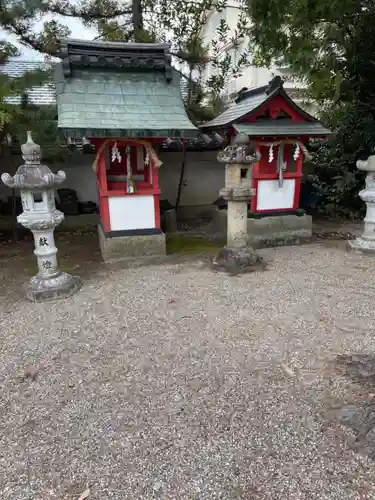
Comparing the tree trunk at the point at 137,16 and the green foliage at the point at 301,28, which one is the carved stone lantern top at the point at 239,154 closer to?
the green foliage at the point at 301,28

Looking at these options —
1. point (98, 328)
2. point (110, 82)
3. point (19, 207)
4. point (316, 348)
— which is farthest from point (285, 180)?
point (19, 207)

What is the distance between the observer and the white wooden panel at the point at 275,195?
781 cm

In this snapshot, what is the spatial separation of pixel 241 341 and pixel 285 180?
473cm

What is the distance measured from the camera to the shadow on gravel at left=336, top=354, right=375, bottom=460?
273 cm

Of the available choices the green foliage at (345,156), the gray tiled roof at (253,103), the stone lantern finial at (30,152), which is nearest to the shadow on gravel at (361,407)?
the stone lantern finial at (30,152)

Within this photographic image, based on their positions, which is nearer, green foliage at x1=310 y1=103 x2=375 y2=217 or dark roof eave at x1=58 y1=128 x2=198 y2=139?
dark roof eave at x1=58 y1=128 x2=198 y2=139

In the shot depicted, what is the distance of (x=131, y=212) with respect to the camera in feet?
22.9

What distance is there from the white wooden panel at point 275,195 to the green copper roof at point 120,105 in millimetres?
2232

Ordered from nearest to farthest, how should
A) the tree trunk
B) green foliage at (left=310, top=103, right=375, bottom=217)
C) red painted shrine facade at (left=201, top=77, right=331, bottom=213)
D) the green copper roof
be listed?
the green copper roof, red painted shrine facade at (left=201, top=77, right=331, bottom=213), the tree trunk, green foliage at (left=310, top=103, right=375, bottom=217)

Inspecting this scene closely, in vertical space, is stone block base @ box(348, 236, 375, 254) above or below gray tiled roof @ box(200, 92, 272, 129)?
below

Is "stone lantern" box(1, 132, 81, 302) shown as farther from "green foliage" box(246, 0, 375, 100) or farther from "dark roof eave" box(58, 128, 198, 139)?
"green foliage" box(246, 0, 375, 100)

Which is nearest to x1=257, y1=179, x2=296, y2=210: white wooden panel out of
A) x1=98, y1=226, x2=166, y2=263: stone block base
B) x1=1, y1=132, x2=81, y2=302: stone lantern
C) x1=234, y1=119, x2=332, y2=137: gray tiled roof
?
x1=234, y1=119, x2=332, y2=137: gray tiled roof

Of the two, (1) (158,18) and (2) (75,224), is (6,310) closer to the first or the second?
(2) (75,224)

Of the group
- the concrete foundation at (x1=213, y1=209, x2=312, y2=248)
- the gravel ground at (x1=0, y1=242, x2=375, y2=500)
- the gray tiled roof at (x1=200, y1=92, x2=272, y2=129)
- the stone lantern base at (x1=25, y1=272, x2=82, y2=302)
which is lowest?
the gravel ground at (x1=0, y1=242, x2=375, y2=500)
